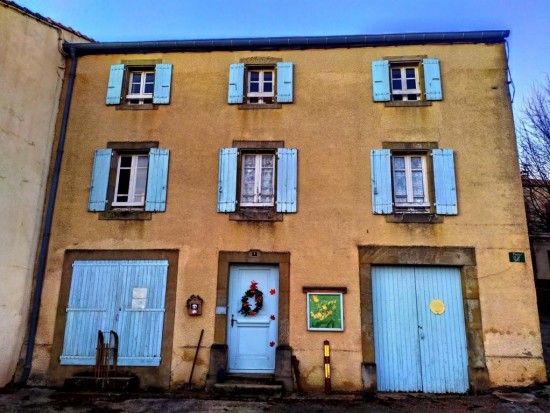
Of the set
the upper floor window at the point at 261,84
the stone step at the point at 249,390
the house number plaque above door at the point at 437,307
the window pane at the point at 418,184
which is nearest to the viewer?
the stone step at the point at 249,390

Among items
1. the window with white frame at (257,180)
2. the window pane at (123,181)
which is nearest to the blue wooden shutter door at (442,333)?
the window with white frame at (257,180)

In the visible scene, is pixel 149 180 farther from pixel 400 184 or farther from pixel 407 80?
pixel 407 80

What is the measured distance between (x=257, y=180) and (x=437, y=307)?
417 cm

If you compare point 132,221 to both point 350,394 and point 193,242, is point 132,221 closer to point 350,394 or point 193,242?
point 193,242

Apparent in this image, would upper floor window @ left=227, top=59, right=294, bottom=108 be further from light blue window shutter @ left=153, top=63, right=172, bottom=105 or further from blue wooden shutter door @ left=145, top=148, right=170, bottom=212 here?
blue wooden shutter door @ left=145, top=148, right=170, bottom=212

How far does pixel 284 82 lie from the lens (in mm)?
8641

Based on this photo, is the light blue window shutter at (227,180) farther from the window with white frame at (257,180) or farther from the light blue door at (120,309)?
the light blue door at (120,309)

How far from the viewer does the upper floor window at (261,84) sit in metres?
8.61

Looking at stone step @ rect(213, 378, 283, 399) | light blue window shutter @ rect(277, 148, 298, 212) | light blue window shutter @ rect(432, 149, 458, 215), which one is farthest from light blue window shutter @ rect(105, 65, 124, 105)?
light blue window shutter @ rect(432, 149, 458, 215)

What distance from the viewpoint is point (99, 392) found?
7031mm

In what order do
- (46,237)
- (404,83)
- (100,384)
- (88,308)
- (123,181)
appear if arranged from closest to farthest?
(100,384) < (88,308) < (46,237) < (123,181) < (404,83)

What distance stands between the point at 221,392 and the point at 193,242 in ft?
8.93

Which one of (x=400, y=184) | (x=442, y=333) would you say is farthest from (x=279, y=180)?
(x=442, y=333)

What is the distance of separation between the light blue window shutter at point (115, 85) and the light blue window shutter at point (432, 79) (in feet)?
21.0
